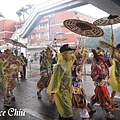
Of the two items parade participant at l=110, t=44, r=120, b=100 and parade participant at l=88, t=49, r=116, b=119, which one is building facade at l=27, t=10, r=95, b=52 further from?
parade participant at l=88, t=49, r=116, b=119

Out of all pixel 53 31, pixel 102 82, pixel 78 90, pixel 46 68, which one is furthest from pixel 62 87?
pixel 53 31

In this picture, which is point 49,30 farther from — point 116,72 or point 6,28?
point 116,72

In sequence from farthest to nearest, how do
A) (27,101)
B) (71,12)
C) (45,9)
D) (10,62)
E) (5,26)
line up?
(5,26), (71,12), (45,9), (10,62), (27,101)

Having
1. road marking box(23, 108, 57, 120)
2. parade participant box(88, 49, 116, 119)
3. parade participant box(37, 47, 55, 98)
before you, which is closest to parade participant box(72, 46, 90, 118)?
parade participant box(88, 49, 116, 119)

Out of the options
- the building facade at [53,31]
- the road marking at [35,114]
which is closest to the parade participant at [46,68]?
the road marking at [35,114]

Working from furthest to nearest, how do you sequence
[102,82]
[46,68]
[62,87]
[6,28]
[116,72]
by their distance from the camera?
Answer: 1. [6,28]
2. [46,68]
3. [116,72]
4. [102,82]
5. [62,87]

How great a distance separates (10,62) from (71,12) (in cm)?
3421

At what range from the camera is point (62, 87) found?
12.1 ft

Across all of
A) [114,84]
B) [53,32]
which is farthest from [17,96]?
[53,32]

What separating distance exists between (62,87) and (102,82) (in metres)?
1.32

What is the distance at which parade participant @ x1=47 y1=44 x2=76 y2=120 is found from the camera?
3592 mm

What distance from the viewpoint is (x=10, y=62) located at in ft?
23.1

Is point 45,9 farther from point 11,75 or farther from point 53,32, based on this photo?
point 53,32

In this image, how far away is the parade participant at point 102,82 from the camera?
4.50 meters
